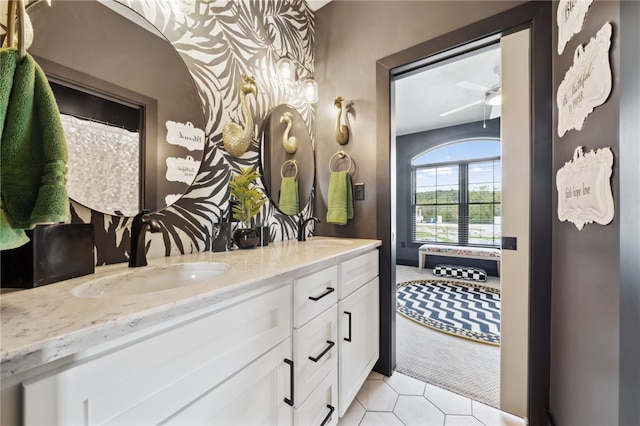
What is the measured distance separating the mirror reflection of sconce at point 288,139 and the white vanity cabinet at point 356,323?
90 cm

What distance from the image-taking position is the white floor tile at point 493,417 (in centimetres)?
126

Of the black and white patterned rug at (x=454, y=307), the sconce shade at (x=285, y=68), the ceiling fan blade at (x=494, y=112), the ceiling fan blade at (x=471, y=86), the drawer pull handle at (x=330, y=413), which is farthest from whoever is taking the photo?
the ceiling fan blade at (x=494, y=112)

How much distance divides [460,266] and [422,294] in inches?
61.6

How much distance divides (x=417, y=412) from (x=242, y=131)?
183 cm

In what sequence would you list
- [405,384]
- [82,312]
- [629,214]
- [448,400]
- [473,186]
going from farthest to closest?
[473,186] < [405,384] < [448,400] < [629,214] < [82,312]

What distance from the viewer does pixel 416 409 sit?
1.35m

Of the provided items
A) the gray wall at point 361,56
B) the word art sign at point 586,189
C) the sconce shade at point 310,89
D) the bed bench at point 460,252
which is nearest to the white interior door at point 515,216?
the word art sign at point 586,189

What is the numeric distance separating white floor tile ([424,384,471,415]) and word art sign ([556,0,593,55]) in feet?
5.98

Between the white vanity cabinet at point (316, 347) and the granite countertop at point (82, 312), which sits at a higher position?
the granite countertop at point (82, 312)

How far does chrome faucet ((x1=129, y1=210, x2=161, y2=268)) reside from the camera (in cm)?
87

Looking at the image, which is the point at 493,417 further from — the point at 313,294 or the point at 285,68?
the point at 285,68

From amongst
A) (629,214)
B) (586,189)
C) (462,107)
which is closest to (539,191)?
(586,189)

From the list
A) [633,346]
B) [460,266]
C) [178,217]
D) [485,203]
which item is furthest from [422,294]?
[178,217]

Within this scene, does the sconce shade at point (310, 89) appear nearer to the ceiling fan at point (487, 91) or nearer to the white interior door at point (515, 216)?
the white interior door at point (515, 216)
